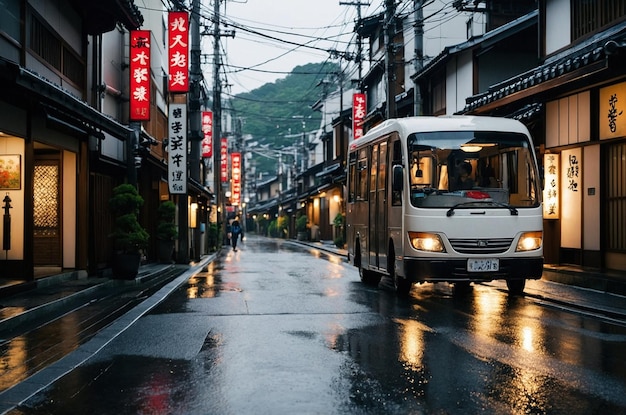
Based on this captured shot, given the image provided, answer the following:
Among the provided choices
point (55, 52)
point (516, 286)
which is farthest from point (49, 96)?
→ point (516, 286)

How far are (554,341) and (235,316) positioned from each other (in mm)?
5094

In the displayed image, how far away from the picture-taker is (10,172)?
15.0m

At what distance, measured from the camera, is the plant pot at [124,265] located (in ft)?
58.4

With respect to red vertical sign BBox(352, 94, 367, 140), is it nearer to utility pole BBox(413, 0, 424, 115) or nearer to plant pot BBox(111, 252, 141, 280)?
utility pole BBox(413, 0, 424, 115)

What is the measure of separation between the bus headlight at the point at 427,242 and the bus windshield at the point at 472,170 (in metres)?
0.55

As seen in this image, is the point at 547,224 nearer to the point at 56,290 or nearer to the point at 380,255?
the point at 380,255

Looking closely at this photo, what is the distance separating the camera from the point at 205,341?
891 cm

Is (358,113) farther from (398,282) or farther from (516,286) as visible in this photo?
(398,282)

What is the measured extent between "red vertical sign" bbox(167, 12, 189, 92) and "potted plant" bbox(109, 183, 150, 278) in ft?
27.7

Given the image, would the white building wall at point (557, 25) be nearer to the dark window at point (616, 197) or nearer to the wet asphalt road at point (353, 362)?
the dark window at point (616, 197)

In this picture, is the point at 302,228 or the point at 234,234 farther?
the point at 302,228

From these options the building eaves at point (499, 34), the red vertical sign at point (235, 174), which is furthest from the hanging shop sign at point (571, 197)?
the red vertical sign at point (235, 174)

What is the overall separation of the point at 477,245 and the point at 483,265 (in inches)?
15.3

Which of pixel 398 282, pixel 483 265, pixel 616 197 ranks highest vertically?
pixel 616 197
